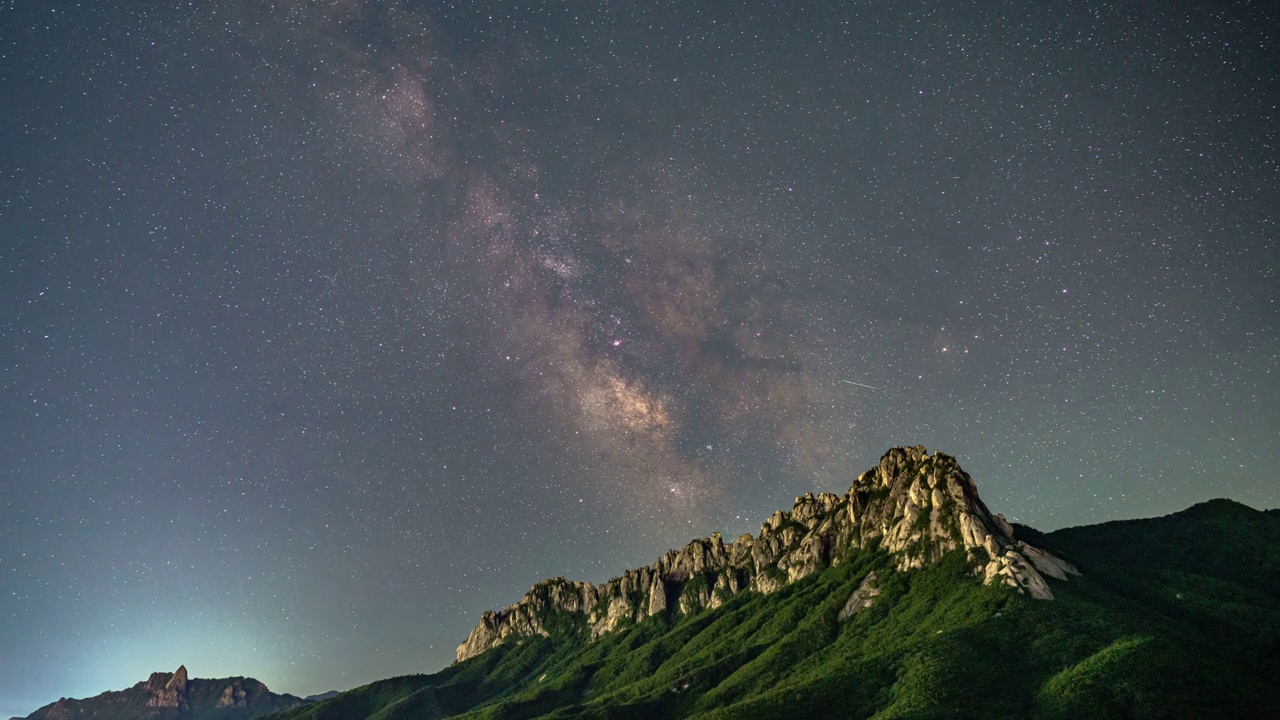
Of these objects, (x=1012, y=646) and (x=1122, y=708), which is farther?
(x=1012, y=646)

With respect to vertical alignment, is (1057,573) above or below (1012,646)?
above

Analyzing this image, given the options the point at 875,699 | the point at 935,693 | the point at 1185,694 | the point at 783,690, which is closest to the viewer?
the point at 1185,694

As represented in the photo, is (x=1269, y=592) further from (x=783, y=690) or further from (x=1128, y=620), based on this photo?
(x=783, y=690)

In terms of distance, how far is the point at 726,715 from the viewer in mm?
158750

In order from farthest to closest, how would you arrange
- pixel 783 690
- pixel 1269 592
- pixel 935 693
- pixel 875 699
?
pixel 1269 592 < pixel 783 690 < pixel 875 699 < pixel 935 693

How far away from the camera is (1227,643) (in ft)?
502

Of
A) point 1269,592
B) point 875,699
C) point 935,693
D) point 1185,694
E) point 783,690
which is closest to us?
point 1185,694

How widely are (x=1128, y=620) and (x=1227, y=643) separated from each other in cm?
2039

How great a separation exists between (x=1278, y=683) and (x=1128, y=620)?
1160 inches

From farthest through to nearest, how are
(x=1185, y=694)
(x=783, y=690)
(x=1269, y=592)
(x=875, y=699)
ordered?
1. (x=1269, y=592)
2. (x=783, y=690)
3. (x=875, y=699)
4. (x=1185, y=694)

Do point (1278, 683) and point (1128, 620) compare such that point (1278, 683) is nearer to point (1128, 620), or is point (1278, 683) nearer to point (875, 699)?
point (1128, 620)

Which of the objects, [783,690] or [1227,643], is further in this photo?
[783,690]

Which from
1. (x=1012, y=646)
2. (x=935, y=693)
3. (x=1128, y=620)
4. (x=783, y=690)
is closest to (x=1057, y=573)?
(x=1128, y=620)

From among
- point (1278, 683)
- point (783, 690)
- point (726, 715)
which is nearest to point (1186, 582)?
point (1278, 683)
